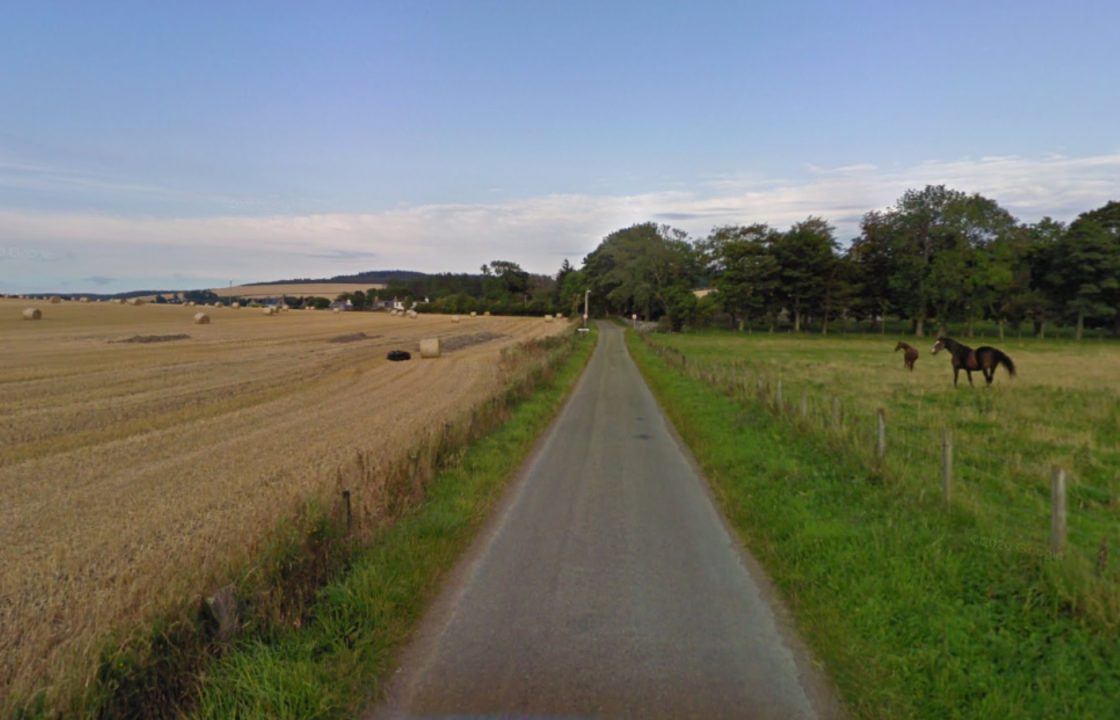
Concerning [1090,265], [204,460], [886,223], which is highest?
[886,223]

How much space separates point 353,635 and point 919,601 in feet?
16.1

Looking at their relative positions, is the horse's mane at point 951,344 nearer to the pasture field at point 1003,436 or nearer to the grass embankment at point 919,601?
the pasture field at point 1003,436

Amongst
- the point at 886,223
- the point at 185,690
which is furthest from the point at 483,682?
the point at 886,223

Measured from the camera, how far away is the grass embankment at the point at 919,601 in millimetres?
4203

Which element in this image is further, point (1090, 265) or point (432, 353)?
point (1090, 265)

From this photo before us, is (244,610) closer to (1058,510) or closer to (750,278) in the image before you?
(1058,510)

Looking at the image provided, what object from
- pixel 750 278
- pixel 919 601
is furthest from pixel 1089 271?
pixel 919 601

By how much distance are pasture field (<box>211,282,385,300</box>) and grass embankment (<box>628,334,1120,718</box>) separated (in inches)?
5989

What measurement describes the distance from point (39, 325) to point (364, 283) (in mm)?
145766

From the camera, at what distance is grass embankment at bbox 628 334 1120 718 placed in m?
4.20

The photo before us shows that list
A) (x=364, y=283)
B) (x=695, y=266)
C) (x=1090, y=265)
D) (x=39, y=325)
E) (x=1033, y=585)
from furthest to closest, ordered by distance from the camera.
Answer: (x=364, y=283)
(x=695, y=266)
(x=1090, y=265)
(x=39, y=325)
(x=1033, y=585)

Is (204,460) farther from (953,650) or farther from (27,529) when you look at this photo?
(953,650)

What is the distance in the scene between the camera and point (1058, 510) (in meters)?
5.68

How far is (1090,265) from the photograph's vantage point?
198ft
